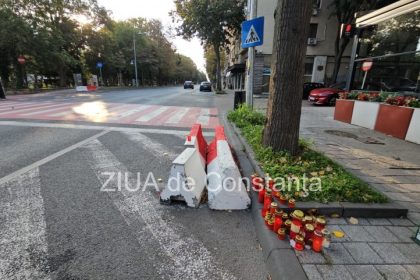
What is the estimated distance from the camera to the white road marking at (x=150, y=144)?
209 inches

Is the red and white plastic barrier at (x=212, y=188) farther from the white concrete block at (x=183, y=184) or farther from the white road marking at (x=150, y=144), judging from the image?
the white road marking at (x=150, y=144)

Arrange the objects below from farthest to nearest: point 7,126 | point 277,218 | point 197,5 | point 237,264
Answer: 1. point 197,5
2. point 7,126
3. point 277,218
4. point 237,264

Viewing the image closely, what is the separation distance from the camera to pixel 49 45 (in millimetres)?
25312

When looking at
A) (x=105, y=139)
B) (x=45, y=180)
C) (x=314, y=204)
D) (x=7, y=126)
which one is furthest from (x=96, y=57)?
(x=314, y=204)

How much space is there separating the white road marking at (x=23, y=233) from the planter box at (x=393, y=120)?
797 centimetres

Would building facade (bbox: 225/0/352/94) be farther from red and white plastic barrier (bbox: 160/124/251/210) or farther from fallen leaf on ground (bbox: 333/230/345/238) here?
fallen leaf on ground (bbox: 333/230/345/238)

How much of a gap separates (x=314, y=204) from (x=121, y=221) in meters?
2.28

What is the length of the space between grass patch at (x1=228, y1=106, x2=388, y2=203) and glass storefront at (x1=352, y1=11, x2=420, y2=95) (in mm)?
5735

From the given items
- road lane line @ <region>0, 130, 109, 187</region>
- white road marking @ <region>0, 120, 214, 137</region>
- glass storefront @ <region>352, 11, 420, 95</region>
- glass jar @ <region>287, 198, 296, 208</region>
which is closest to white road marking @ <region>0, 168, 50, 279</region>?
road lane line @ <region>0, 130, 109, 187</region>

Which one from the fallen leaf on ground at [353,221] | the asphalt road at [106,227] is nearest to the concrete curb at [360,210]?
the fallen leaf on ground at [353,221]

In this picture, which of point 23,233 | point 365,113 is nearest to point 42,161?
point 23,233

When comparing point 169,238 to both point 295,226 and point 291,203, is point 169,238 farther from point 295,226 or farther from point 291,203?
point 291,203

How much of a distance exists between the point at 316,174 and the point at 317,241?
1.50 m

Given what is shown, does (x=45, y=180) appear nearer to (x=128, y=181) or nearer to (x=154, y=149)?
(x=128, y=181)
